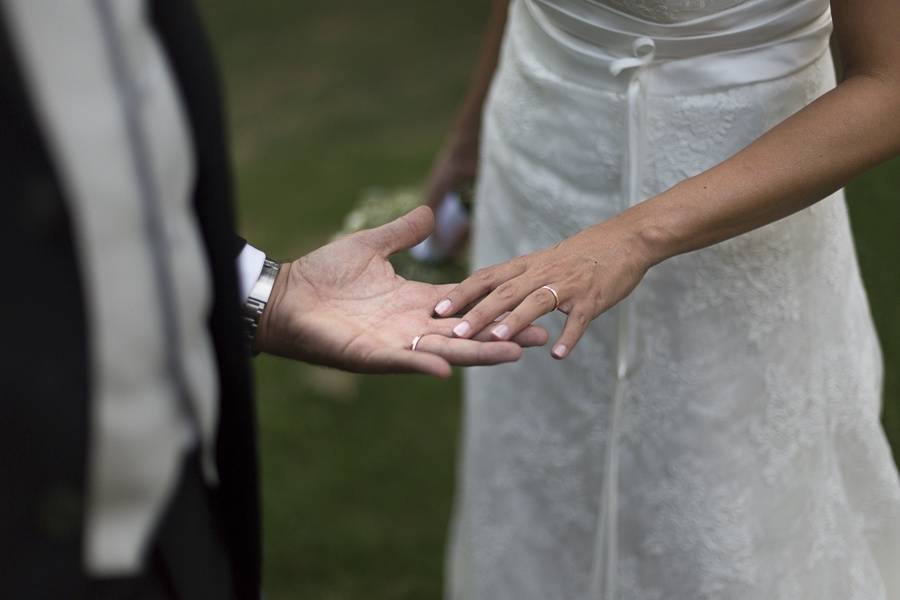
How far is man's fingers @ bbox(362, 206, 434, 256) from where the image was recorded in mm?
1644

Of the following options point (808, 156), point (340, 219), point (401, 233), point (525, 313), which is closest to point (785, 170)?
point (808, 156)

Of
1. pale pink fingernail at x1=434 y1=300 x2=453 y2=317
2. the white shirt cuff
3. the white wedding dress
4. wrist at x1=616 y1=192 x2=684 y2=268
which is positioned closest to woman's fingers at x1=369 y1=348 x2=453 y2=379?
pale pink fingernail at x1=434 y1=300 x2=453 y2=317

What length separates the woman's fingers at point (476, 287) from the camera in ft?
5.14

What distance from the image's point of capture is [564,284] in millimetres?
1546

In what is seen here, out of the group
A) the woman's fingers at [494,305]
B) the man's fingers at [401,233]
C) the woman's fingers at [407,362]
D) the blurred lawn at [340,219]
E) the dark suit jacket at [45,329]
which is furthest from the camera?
the blurred lawn at [340,219]

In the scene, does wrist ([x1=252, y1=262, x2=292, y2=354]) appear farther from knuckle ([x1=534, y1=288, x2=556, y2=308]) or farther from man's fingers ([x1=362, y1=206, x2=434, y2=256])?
knuckle ([x1=534, y1=288, x2=556, y2=308])

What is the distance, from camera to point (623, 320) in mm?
1892

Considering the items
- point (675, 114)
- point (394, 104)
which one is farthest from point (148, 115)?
point (394, 104)

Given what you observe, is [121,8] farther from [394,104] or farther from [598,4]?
[394,104]

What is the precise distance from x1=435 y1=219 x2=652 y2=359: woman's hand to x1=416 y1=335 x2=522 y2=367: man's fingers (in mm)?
37

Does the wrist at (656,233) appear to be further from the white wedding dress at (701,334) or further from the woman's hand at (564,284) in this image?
the white wedding dress at (701,334)

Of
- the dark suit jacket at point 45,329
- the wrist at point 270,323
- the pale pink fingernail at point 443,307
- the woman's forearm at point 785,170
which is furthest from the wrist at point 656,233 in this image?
the dark suit jacket at point 45,329

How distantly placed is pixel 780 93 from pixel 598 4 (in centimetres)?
30

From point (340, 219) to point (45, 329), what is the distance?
404cm
